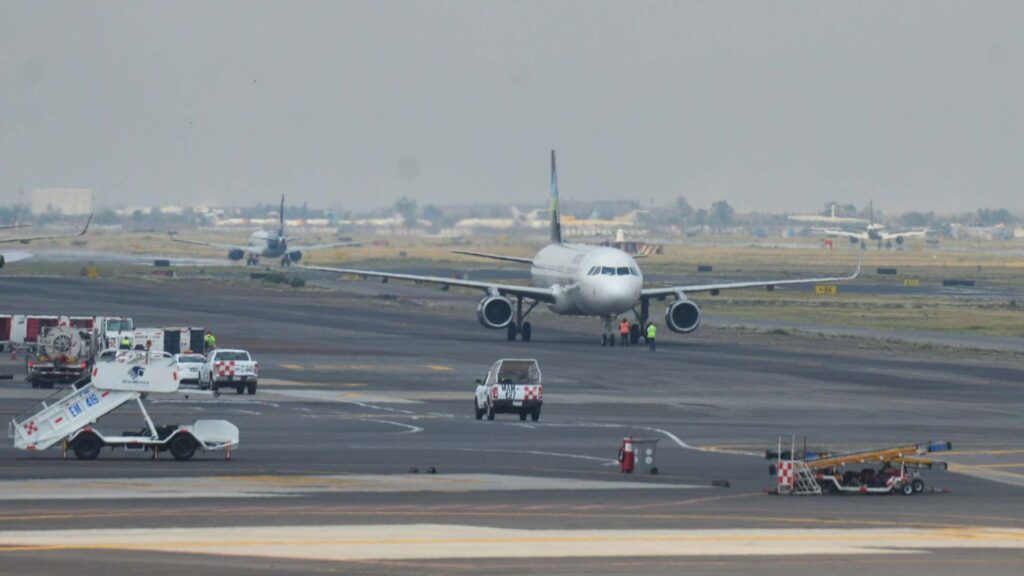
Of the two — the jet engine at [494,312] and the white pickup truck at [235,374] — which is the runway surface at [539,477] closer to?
the white pickup truck at [235,374]

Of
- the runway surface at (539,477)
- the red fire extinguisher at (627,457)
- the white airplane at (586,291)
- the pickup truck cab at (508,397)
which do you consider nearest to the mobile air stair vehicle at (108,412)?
the runway surface at (539,477)

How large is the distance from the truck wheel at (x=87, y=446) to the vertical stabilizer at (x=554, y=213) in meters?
63.1

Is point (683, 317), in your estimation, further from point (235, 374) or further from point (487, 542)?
point (487, 542)

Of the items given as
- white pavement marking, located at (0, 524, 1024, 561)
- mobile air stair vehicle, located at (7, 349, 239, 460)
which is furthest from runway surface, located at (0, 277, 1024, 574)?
mobile air stair vehicle, located at (7, 349, 239, 460)

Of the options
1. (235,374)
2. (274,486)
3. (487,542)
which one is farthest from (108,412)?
(235,374)

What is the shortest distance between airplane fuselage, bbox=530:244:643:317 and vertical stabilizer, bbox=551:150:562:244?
1305 cm

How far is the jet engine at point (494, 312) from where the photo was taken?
3506 inches

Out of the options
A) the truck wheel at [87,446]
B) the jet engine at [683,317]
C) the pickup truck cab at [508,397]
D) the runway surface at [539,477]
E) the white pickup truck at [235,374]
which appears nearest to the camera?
the runway surface at [539,477]

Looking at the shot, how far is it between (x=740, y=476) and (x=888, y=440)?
10.1m

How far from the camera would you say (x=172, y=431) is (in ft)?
142

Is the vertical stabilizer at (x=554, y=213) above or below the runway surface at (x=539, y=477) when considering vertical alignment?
above

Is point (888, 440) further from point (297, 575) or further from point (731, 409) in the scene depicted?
point (297, 575)

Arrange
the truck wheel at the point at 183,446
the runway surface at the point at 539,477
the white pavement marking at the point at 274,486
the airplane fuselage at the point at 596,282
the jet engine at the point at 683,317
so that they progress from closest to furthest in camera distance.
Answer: the runway surface at the point at 539,477, the white pavement marking at the point at 274,486, the truck wheel at the point at 183,446, the airplane fuselage at the point at 596,282, the jet engine at the point at 683,317

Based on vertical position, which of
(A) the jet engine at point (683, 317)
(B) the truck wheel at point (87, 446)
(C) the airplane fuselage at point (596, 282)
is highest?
(C) the airplane fuselage at point (596, 282)
